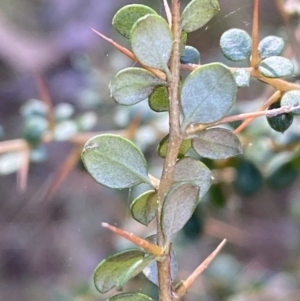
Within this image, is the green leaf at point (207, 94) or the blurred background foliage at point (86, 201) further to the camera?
the blurred background foliage at point (86, 201)

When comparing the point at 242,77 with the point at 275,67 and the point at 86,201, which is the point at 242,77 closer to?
the point at 275,67

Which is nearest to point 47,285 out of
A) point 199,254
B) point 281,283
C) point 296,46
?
point 199,254

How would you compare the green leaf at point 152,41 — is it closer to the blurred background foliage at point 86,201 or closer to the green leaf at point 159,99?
the green leaf at point 159,99

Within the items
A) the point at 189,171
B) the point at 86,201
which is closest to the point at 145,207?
the point at 189,171

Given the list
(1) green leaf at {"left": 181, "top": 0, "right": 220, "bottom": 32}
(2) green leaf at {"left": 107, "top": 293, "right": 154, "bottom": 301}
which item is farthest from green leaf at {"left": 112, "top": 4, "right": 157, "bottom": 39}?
(2) green leaf at {"left": 107, "top": 293, "right": 154, "bottom": 301}

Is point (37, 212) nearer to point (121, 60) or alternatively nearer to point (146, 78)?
point (121, 60)

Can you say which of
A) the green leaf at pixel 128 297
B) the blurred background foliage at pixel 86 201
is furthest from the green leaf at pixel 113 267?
the blurred background foliage at pixel 86 201

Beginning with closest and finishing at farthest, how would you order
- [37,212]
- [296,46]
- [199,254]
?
[296,46], [199,254], [37,212]
